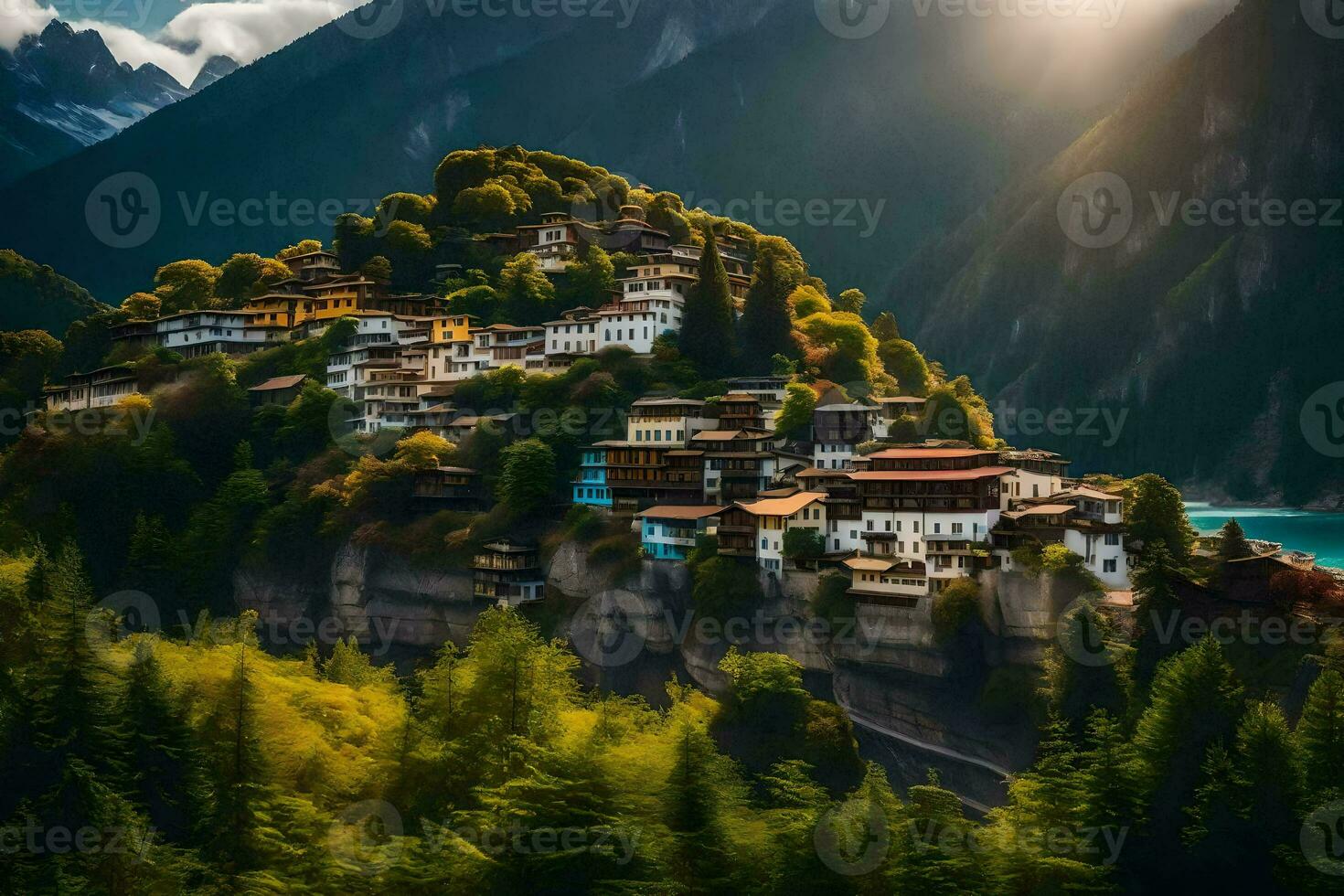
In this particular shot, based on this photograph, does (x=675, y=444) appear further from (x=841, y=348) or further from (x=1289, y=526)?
(x=1289, y=526)

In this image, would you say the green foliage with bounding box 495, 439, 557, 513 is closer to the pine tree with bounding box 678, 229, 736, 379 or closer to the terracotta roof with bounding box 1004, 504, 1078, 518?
the pine tree with bounding box 678, 229, 736, 379

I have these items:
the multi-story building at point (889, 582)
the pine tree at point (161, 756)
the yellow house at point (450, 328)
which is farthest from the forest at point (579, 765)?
the yellow house at point (450, 328)

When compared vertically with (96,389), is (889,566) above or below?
below

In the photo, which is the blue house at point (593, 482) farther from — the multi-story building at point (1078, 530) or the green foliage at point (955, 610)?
the multi-story building at point (1078, 530)

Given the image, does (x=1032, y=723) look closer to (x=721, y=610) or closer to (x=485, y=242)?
(x=721, y=610)

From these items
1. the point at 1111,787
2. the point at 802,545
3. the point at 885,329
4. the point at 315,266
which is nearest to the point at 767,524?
the point at 802,545

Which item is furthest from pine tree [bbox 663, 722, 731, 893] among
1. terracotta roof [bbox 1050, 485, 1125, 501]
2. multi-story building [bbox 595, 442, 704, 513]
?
multi-story building [bbox 595, 442, 704, 513]
